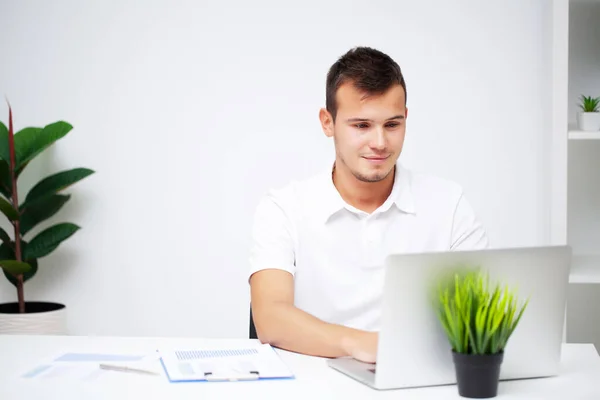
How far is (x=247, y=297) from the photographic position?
3541mm

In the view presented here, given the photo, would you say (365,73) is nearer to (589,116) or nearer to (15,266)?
(589,116)

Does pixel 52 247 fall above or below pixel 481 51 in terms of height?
below

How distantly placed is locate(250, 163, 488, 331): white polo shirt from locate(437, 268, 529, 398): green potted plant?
0.79 meters

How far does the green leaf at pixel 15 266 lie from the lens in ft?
10.5

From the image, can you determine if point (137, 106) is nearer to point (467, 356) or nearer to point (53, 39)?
point (53, 39)

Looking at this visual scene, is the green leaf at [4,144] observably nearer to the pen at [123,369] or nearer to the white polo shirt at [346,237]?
the white polo shirt at [346,237]

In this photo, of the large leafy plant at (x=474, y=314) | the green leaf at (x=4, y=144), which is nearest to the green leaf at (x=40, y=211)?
the green leaf at (x=4, y=144)

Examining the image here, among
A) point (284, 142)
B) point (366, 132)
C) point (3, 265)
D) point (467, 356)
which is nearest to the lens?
point (467, 356)

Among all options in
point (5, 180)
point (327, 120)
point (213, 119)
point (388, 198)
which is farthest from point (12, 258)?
point (388, 198)

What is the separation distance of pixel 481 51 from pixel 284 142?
91cm

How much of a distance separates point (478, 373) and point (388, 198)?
2.99ft

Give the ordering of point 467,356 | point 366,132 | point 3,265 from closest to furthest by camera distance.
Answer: point 467,356, point 366,132, point 3,265

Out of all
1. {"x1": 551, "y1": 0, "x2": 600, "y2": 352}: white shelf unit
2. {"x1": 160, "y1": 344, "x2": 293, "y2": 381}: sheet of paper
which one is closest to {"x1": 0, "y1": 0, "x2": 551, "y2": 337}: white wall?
{"x1": 551, "y1": 0, "x2": 600, "y2": 352}: white shelf unit

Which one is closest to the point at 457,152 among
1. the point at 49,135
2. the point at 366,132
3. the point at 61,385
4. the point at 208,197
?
the point at 208,197
